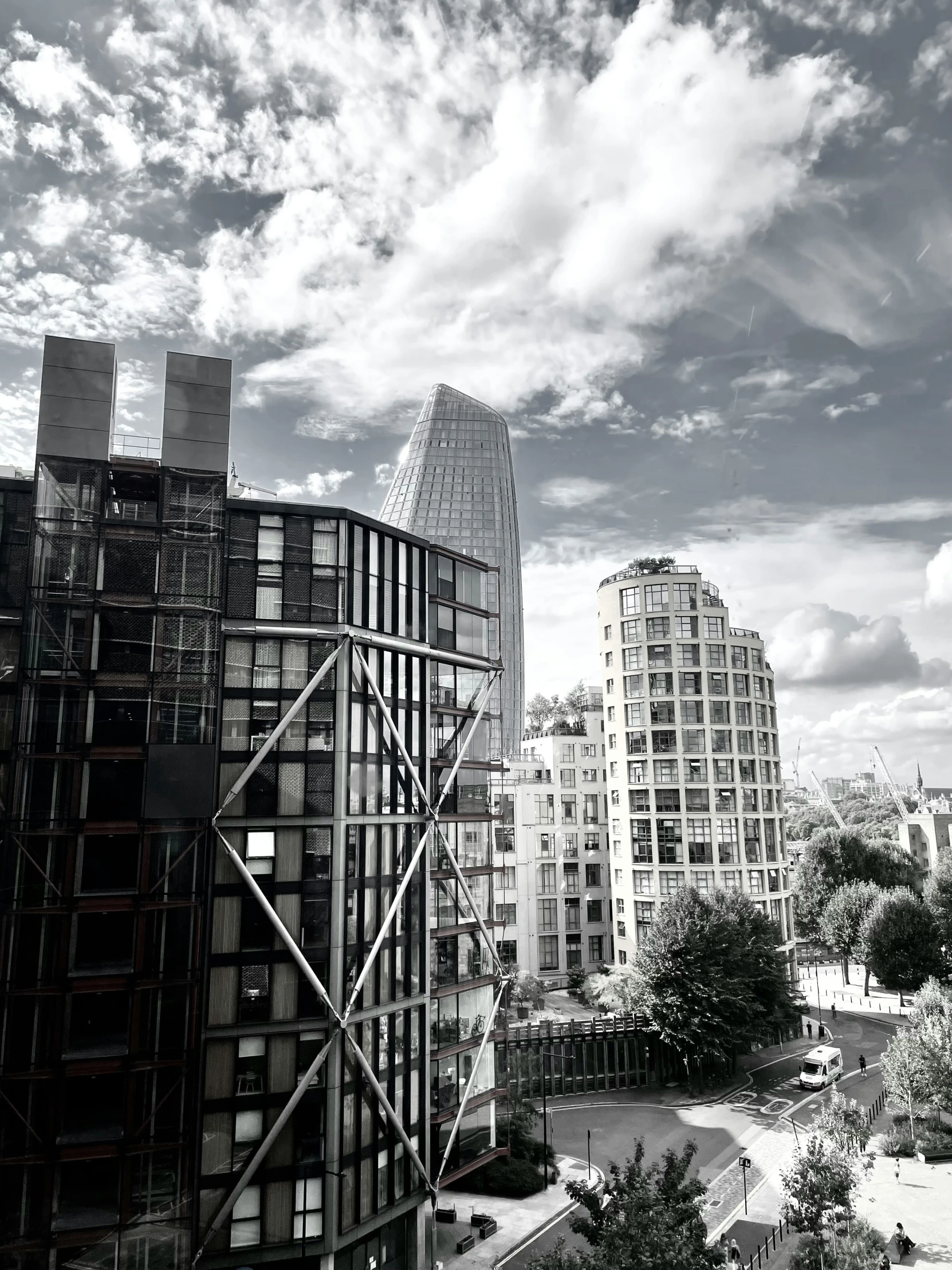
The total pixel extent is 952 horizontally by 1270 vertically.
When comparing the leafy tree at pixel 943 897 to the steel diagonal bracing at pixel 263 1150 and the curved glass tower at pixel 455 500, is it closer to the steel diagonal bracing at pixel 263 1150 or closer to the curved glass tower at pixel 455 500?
the steel diagonal bracing at pixel 263 1150

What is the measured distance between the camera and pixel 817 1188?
3269cm

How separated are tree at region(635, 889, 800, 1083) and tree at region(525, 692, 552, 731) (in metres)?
85.5

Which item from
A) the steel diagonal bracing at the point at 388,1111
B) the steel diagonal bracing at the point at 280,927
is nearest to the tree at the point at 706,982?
the steel diagonal bracing at the point at 388,1111

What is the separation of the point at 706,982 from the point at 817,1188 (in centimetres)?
2361

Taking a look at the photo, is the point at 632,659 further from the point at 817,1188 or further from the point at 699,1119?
the point at 817,1188

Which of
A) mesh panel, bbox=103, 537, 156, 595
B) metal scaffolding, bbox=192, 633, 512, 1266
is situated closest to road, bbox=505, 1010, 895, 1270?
metal scaffolding, bbox=192, 633, 512, 1266

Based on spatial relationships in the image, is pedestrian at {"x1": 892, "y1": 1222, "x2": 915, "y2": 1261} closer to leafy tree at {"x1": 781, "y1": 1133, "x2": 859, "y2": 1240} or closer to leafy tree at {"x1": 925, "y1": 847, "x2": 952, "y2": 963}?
leafy tree at {"x1": 781, "y1": 1133, "x2": 859, "y2": 1240}

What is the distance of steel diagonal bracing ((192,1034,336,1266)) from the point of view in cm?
2909

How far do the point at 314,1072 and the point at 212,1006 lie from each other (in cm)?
426

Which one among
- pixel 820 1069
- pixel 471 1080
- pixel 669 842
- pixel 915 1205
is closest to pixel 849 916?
pixel 669 842

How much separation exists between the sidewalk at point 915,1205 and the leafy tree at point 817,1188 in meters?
4.03

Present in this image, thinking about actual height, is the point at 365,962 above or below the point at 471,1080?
above

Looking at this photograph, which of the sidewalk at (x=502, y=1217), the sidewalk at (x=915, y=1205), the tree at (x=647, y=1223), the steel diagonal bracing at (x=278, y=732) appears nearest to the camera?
the tree at (x=647, y=1223)

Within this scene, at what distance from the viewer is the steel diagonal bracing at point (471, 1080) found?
36219 mm
